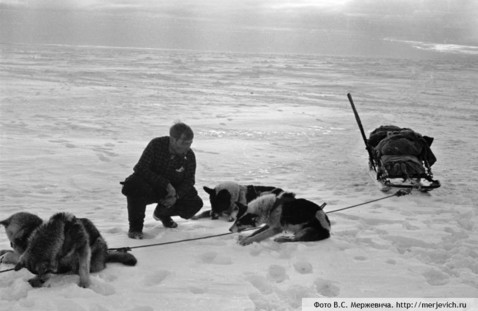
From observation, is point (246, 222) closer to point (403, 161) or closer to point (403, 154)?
point (403, 161)

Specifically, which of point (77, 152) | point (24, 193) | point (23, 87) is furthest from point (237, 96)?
point (24, 193)

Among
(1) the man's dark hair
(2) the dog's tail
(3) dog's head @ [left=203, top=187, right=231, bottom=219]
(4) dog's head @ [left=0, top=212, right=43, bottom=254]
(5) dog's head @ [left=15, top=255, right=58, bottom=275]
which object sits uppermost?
(1) the man's dark hair

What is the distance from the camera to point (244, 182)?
850 centimetres

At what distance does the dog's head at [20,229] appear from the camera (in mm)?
3779

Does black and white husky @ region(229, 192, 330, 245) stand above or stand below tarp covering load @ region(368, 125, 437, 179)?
below

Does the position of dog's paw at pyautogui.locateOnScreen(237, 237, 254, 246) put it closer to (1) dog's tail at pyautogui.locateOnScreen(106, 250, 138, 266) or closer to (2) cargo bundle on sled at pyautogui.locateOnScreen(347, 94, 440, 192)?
(1) dog's tail at pyautogui.locateOnScreen(106, 250, 138, 266)

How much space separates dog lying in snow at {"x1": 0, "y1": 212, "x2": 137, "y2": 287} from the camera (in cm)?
352

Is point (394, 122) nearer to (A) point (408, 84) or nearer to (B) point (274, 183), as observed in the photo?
(B) point (274, 183)

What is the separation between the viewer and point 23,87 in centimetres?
2036

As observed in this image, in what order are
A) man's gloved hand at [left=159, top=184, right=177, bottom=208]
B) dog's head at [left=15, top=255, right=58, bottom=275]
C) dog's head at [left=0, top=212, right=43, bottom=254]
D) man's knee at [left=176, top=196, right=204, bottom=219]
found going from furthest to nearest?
man's knee at [left=176, top=196, right=204, bottom=219]
man's gloved hand at [left=159, top=184, right=177, bottom=208]
dog's head at [left=0, top=212, right=43, bottom=254]
dog's head at [left=15, top=255, right=58, bottom=275]

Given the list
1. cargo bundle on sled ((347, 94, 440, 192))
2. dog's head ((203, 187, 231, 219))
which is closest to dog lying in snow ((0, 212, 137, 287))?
dog's head ((203, 187, 231, 219))

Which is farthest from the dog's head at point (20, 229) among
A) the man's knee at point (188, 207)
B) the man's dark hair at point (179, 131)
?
the man's knee at point (188, 207)

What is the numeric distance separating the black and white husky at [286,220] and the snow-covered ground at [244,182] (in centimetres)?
15

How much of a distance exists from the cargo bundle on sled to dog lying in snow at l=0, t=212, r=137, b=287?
4.85 m
